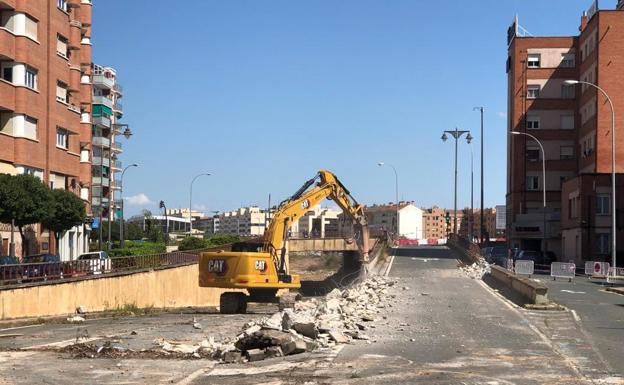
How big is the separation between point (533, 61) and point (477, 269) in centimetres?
4481

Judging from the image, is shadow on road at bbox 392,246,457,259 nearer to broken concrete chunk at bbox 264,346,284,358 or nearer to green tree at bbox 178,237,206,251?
green tree at bbox 178,237,206,251

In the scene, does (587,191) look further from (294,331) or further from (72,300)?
(294,331)

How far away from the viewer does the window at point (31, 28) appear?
145ft

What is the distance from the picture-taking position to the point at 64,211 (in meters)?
42.3

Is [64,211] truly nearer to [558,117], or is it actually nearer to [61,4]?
[61,4]

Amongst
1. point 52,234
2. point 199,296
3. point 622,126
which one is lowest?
point 199,296

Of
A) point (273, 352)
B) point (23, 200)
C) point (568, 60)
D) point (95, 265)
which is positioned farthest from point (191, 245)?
point (273, 352)

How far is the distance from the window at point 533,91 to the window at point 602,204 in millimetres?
24941

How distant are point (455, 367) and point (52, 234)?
137ft

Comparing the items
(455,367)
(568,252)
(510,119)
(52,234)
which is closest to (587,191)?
(568,252)

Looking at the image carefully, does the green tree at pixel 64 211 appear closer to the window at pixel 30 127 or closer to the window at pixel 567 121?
the window at pixel 30 127

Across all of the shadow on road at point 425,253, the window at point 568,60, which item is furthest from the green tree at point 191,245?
the window at point 568,60

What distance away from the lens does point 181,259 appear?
5028 centimetres

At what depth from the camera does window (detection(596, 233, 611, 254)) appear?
2440 inches
